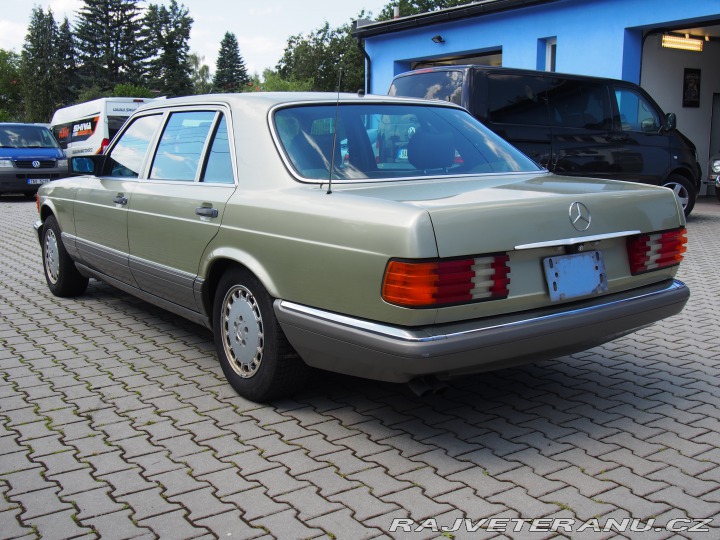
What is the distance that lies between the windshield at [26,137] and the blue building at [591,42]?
26.9 feet

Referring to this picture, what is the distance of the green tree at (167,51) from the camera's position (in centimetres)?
7156

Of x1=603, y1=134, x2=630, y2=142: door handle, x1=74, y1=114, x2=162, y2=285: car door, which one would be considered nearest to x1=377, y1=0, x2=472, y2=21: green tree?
x1=603, y1=134, x2=630, y2=142: door handle

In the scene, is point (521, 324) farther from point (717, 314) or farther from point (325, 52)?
point (325, 52)

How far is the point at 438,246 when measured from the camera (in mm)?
3143

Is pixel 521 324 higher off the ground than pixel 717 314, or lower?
higher

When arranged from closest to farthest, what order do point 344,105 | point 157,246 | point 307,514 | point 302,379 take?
1. point 307,514
2. point 302,379
3. point 344,105
4. point 157,246

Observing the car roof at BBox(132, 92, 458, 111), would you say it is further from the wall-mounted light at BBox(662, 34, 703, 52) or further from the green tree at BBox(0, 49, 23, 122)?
the green tree at BBox(0, 49, 23, 122)

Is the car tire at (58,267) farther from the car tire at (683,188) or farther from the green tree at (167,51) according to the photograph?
the green tree at (167,51)

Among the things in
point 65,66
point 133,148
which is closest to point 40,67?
point 65,66

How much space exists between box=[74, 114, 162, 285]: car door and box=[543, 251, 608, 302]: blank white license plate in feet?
9.75

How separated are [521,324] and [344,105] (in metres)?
1.76

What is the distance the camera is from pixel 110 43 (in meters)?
70.0

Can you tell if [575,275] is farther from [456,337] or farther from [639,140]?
[639,140]

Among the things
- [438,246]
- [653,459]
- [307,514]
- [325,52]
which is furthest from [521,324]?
[325,52]
